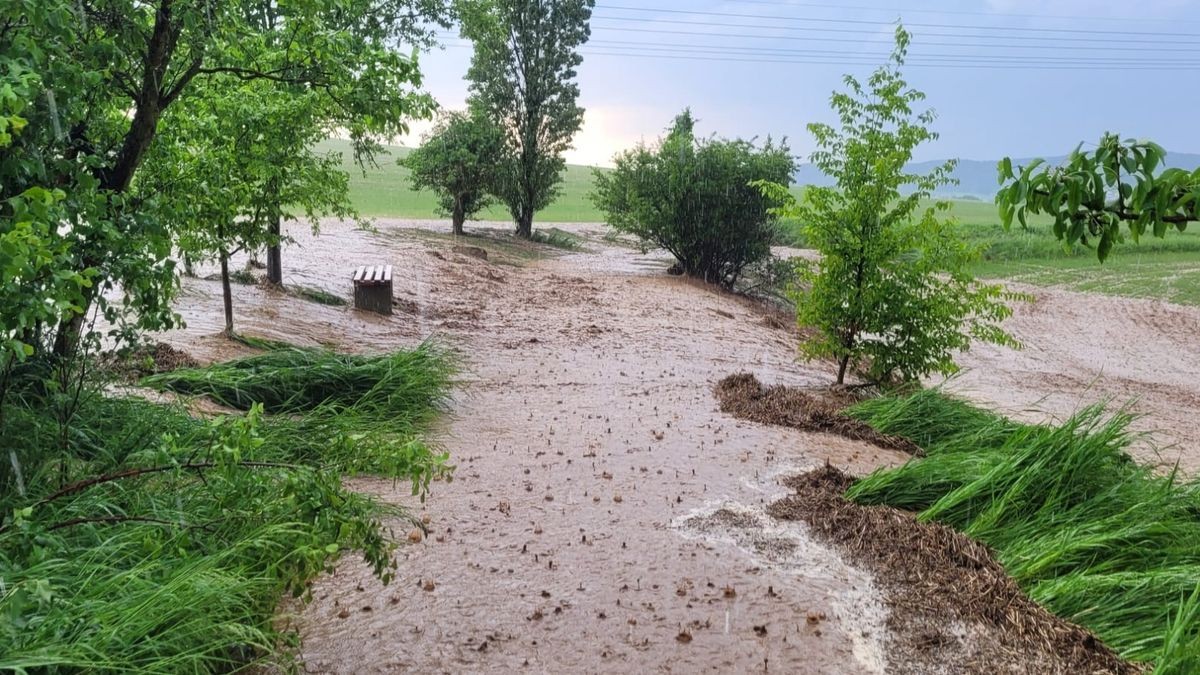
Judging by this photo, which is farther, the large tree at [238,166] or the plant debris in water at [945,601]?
the large tree at [238,166]

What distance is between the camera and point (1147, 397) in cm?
1426

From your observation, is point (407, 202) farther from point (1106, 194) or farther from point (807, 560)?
point (1106, 194)

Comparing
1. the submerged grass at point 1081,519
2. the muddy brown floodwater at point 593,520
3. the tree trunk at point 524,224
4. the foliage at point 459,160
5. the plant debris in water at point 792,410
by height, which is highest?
the foliage at point 459,160

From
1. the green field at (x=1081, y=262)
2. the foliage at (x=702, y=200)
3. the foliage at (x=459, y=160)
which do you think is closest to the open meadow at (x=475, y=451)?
the foliage at (x=702, y=200)

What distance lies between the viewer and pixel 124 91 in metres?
4.82

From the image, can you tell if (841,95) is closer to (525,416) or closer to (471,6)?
(525,416)

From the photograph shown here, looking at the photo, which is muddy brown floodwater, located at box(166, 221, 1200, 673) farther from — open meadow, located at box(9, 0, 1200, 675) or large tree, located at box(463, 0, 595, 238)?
large tree, located at box(463, 0, 595, 238)

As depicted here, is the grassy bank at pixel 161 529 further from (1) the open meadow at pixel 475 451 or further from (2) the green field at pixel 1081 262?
(2) the green field at pixel 1081 262

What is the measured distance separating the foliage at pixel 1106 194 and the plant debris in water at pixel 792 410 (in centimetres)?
621

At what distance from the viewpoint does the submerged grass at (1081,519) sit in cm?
424

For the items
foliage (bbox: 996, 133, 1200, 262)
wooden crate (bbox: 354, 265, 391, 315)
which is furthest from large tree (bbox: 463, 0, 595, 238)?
foliage (bbox: 996, 133, 1200, 262)

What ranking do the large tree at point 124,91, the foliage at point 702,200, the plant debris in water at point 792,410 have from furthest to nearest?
the foliage at point 702,200, the plant debris in water at point 792,410, the large tree at point 124,91

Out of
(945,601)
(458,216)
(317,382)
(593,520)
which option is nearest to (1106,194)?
(945,601)

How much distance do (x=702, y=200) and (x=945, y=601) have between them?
1828 centimetres
